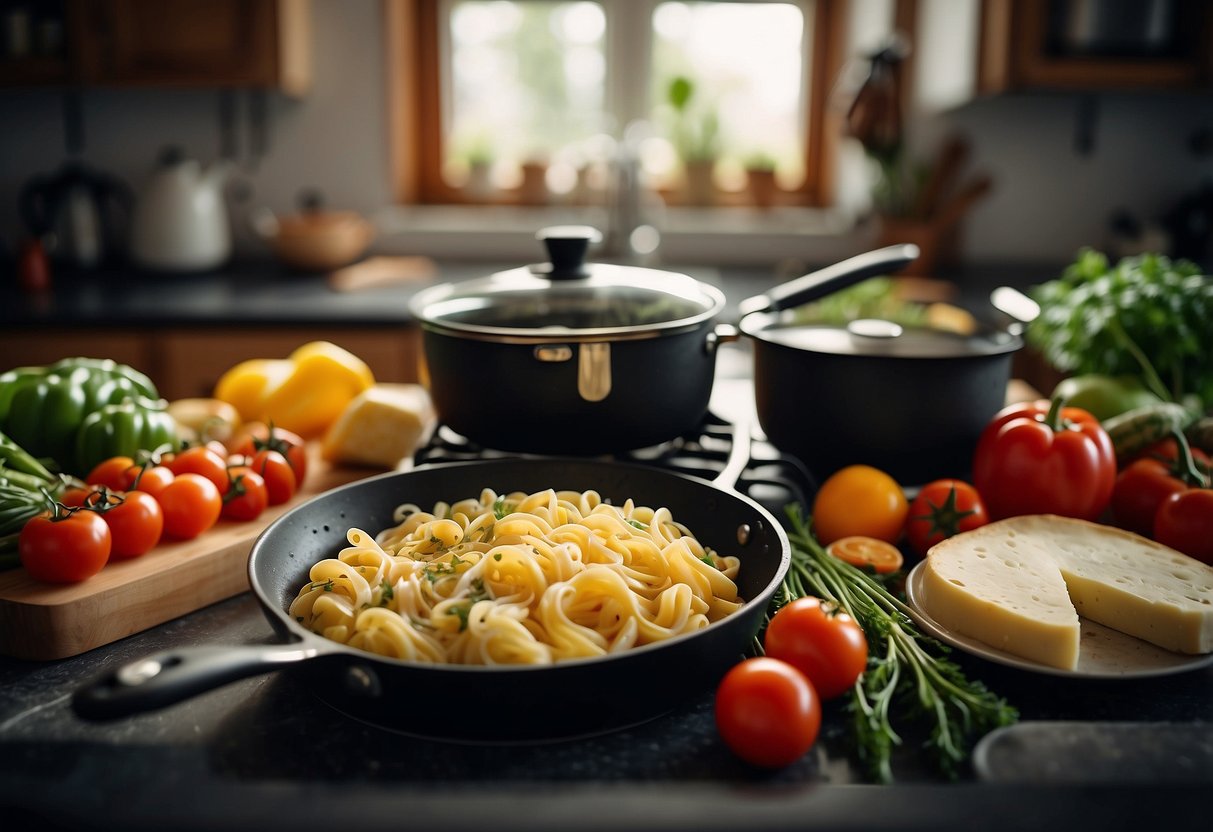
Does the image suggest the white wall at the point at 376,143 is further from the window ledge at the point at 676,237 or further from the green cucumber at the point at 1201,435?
the green cucumber at the point at 1201,435

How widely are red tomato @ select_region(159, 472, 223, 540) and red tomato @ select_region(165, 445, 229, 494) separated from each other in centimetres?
6

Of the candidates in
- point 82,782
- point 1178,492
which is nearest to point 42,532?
point 82,782

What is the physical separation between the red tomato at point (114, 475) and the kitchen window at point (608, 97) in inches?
113

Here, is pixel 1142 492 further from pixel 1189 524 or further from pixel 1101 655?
pixel 1101 655

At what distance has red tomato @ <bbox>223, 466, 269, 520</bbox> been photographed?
1.28 m

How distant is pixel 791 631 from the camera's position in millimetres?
909

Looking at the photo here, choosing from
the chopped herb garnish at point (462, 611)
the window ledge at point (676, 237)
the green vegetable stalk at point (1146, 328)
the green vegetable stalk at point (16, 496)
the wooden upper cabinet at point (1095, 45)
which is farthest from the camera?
the window ledge at point (676, 237)

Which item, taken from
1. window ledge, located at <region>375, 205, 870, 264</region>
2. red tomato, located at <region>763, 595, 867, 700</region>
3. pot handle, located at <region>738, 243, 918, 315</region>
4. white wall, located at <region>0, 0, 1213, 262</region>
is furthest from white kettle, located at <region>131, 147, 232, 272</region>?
red tomato, located at <region>763, 595, 867, 700</region>

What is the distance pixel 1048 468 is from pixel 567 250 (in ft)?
2.33

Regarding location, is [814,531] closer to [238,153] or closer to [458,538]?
[458,538]

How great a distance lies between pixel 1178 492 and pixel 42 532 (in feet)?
4.30

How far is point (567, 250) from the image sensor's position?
1.46 meters

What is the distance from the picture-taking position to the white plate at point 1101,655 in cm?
90

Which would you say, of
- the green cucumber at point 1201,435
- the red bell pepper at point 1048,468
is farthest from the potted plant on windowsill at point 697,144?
the red bell pepper at point 1048,468
